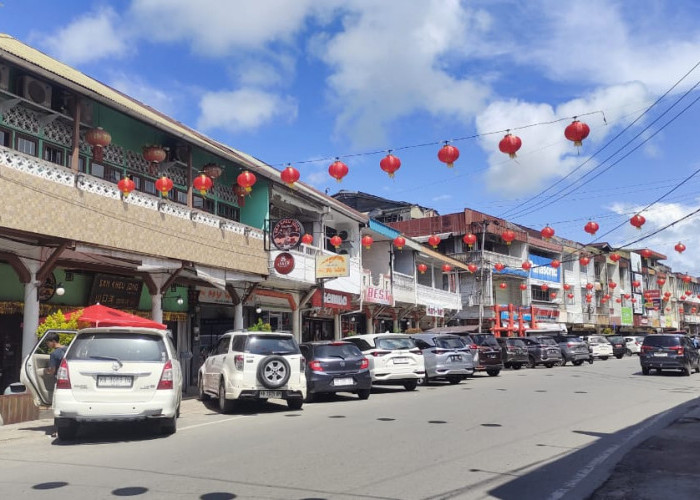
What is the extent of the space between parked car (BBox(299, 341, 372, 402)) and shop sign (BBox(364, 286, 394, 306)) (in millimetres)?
13582

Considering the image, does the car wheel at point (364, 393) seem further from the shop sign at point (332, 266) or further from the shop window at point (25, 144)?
the shop window at point (25, 144)

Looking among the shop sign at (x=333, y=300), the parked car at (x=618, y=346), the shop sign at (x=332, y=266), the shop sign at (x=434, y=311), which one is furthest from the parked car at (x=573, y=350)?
the shop sign at (x=332, y=266)

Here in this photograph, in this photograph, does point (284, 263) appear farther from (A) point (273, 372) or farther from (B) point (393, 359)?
(A) point (273, 372)

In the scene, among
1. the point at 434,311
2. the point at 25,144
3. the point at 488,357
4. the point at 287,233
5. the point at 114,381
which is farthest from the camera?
the point at 434,311

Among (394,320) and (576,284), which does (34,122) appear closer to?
(394,320)

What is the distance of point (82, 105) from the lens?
1559 cm

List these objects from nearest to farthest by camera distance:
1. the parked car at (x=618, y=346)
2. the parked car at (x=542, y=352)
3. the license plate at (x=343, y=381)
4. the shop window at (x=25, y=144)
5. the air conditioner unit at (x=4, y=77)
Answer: the air conditioner unit at (x=4, y=77)
the shop window at (x=25, y=144)
the license plate at (x=343, y=381)
the parked car at (x=542, y=352)
the parked car at (x=618, y=346)

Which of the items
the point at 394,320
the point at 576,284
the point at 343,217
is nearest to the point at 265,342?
the point at 343,217

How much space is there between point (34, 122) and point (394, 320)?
82.0 feet

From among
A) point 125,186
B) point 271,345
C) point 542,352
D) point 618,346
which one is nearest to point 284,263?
point 125,186

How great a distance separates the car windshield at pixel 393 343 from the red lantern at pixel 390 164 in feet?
18.3

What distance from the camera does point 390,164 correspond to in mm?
14906

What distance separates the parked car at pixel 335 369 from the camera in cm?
1536

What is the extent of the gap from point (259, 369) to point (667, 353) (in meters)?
17.3
